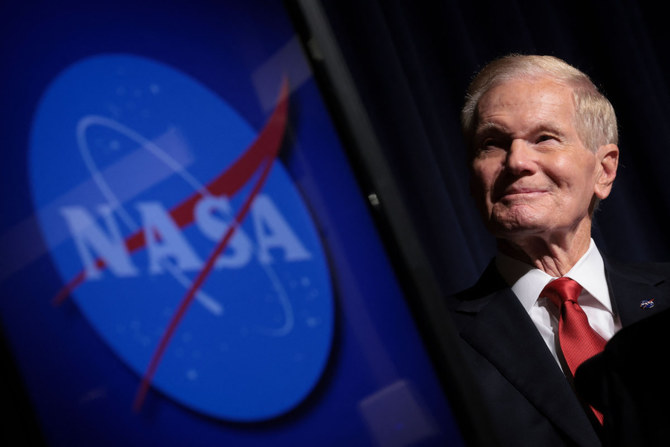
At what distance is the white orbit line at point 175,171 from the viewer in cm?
45

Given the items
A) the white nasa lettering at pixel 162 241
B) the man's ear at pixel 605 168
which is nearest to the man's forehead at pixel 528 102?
the man's ear at pixel 605 168

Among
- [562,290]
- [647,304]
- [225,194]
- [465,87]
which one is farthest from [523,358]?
[465,87]

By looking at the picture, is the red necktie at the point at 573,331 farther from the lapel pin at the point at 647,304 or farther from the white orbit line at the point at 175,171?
the white orbit line at the point at 175,171

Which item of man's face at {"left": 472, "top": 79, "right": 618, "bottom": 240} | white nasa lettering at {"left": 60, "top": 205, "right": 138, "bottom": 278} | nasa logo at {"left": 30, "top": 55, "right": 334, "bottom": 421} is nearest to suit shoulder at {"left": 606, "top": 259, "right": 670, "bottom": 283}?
man's face at {"left": 472, "top": 79, "right": 618, "bottom": 240}

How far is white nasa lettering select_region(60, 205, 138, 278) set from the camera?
437 millimetres

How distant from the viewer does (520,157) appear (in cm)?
96

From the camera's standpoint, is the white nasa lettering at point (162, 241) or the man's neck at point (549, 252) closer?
the white nasa lettering at point (162, 241)

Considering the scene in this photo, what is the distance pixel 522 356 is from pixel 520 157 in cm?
31

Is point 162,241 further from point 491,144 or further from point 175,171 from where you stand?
point 491,144

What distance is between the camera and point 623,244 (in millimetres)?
1780

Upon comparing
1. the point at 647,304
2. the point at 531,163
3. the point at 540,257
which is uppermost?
the point at 531,163

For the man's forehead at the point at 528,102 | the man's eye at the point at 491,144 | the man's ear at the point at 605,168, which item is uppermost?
the man's forehead at the point at 528,102

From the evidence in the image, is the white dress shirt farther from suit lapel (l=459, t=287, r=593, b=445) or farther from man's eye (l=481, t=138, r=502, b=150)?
man's eye (l=481, t=138, r=502, b=150)

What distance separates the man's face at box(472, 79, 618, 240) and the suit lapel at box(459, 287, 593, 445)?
123mm
